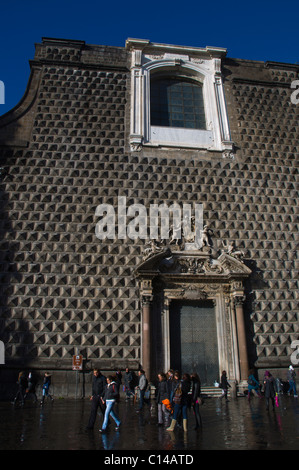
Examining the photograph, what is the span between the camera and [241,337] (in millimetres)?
12578

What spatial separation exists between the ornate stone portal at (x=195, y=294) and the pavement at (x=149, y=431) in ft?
8.91

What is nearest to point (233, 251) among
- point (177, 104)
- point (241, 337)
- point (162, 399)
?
→ point (241, 337)

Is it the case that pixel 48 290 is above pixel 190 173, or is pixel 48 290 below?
below

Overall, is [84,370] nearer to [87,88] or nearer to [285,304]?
[285,304]

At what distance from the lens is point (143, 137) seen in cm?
1548

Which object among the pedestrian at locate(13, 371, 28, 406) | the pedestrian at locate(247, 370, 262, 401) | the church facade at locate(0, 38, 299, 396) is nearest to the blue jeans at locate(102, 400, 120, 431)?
the pedestrian at locate(13, 371, 28, 406)

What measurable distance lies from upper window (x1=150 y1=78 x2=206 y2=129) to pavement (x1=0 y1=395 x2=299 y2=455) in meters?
11.6

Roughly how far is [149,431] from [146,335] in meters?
5.74

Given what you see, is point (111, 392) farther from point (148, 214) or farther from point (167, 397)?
point (148, 214)

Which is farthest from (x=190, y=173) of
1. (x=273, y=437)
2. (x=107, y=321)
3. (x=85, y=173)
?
(x=273, y=437)

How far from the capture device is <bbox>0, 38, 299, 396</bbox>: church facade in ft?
40.6

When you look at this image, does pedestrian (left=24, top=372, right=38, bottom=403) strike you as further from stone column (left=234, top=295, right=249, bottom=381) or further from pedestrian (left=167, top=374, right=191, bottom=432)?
stone column (left=234, top=295, right=249, bottom=381)
